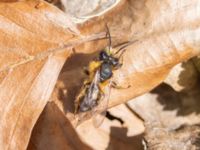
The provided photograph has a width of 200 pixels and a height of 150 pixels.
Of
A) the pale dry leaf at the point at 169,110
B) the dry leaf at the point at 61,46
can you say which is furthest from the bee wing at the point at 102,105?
the pale dry leaf at the point at 169,110

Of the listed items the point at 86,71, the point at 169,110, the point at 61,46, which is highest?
the point at 61,46

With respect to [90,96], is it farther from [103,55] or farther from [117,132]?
[117,132]

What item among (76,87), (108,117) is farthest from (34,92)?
(108,117)

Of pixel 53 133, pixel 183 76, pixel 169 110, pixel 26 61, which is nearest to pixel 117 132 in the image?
pixel 169 110

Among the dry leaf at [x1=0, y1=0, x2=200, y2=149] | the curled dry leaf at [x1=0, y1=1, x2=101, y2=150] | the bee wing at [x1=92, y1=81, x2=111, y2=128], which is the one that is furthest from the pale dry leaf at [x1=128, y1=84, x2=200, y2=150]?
the curled dry leaf at [x1=0, y1=1, x2=101, y2=150]

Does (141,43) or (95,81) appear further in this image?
(95,81)
